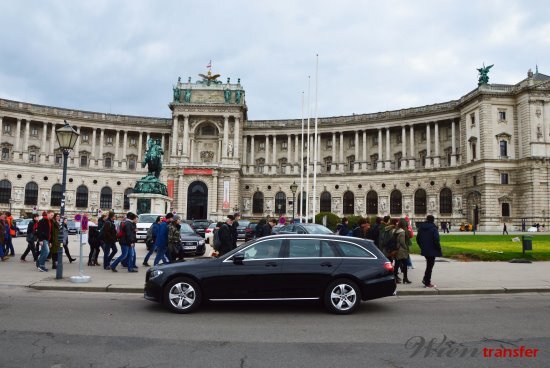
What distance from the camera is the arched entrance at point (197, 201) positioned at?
71562 mm

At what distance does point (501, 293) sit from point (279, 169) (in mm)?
67268

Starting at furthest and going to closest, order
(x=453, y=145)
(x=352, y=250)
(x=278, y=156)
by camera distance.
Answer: (x=278, y=156)
(x=453, y=145)
(x=352, y=250)

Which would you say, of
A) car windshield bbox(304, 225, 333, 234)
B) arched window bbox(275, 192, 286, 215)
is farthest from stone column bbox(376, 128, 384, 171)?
car windshield bbox(304, 225, 333, 234)

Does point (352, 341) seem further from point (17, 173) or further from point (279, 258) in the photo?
point (17, 173)

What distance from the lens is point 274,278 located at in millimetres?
9695

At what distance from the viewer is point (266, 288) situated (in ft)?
31.7

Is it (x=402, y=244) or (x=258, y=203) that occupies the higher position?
(x=258, y=203)

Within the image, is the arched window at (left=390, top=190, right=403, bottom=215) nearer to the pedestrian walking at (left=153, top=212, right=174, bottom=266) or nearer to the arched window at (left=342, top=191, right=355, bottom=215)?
the arched window at (left=342, top=191, right=355, bottom=215)

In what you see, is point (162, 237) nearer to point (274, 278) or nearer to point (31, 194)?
point (274, 278)

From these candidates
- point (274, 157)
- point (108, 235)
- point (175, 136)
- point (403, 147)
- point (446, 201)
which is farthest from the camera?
point (274, 157)

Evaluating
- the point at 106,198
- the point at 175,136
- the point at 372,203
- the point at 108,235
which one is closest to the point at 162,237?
the point at 108,235

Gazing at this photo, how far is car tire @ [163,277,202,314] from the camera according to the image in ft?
31.6

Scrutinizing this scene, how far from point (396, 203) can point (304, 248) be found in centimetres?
6291

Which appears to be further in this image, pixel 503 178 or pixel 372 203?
pixel 372 203
